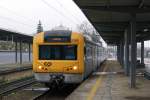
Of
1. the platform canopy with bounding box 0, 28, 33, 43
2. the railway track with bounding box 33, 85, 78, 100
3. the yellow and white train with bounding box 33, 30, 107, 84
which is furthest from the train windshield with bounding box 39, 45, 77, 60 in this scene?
the platform canopy with bounding box 0, 28, 33, 43

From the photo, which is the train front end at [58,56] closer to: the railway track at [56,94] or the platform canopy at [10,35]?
the railway track at [56,94]

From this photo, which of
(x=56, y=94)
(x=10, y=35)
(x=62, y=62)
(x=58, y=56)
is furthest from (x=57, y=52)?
(x=10, y=35)

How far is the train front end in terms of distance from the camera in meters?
16.2

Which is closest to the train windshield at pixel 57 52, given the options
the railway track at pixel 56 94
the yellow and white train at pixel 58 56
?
the yellow and white train at pixel 58 56

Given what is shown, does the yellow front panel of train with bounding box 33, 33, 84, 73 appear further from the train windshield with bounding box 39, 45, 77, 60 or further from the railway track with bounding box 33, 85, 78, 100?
the railway track with bounding box 33, 85, 78, 100

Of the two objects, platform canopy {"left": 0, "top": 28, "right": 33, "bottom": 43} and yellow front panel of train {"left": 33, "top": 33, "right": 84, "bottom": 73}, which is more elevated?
platform canopy {"left": 0, "top": 28, "right": 33, "bottom": 43}

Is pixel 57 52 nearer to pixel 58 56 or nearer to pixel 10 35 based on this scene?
pixel 58 56

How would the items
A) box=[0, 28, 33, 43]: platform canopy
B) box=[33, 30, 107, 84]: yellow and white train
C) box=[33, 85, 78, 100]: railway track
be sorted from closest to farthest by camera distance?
1. box=[33, 85, 78, 100]: railway track
2. box=[33, 30, 107, 84]: yellow and white train
3. box=[0, 28, 33, 43]: platform canopy

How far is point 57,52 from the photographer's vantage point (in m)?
16.7

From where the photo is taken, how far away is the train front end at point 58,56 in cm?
1625

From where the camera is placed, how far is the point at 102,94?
46.0ft

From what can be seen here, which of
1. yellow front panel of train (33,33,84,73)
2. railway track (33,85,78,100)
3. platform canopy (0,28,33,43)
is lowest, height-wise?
railway track (33,85,78,100)

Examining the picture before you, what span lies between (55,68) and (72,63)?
710mm

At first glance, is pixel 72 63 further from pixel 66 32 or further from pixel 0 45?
pixel 0 45
